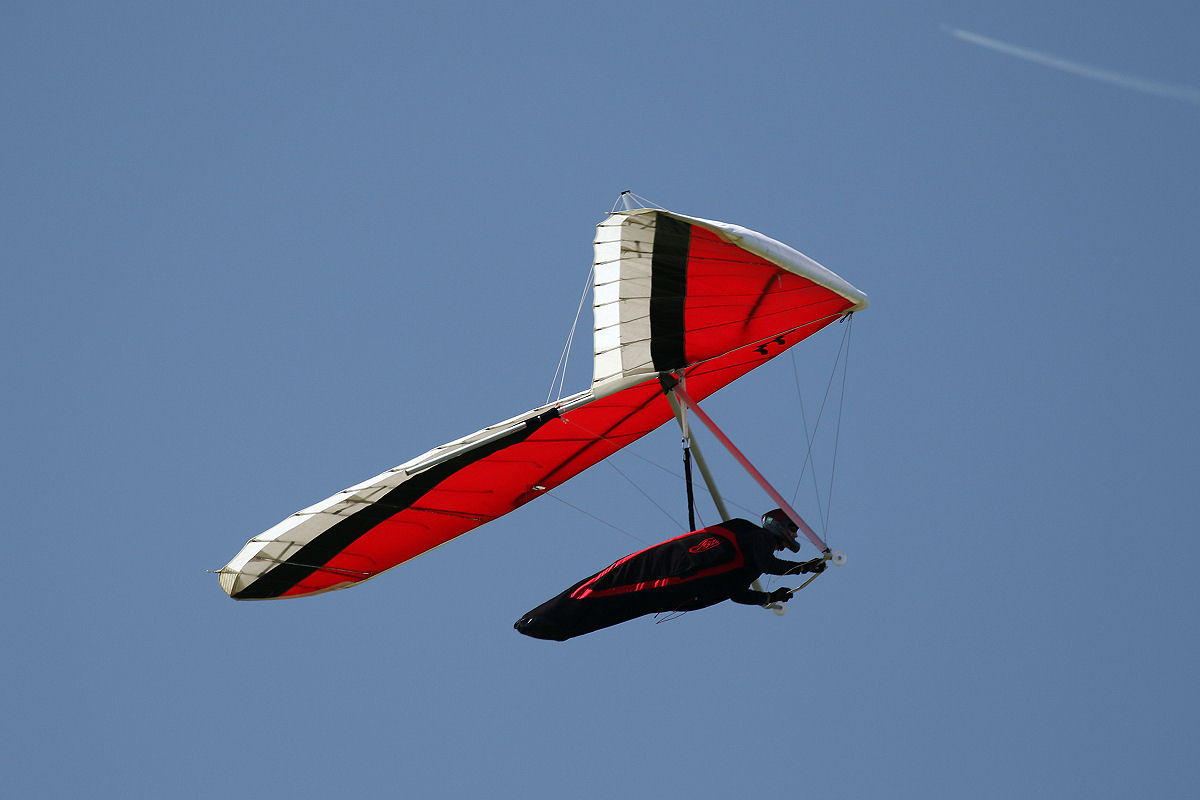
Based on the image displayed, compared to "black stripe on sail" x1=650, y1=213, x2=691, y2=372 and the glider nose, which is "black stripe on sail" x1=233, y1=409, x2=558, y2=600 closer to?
"black stripe on sail" x1=650, y1=213, x2=691, y2=372

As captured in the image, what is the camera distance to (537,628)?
754 inches

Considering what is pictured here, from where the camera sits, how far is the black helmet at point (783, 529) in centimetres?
1948

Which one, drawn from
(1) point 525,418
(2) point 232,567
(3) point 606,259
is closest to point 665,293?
(3) point 606,259

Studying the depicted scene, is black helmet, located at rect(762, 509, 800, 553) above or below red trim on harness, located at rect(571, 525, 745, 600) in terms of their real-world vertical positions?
above

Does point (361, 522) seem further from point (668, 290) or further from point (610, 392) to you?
point (668, 290)

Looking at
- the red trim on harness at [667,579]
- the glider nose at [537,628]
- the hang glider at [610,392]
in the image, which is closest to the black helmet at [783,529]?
the red trim on harness at [667,579]

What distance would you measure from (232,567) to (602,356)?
546cm

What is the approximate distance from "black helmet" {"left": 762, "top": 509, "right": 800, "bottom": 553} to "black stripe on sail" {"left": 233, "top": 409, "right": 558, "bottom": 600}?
276cm

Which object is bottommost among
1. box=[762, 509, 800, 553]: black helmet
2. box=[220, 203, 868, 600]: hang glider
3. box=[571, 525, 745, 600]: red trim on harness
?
box=[571, 525, 745, 600]: red trim on harness

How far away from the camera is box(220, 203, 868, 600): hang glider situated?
1861 centimetres

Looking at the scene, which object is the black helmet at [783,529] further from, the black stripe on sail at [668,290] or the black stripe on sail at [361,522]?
the black stripe on sail at [361,522]

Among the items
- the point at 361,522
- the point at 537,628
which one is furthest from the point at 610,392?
the point at 361,522

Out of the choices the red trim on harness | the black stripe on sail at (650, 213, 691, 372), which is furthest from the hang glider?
the red trim on harness

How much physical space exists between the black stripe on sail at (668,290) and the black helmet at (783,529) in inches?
84.8
